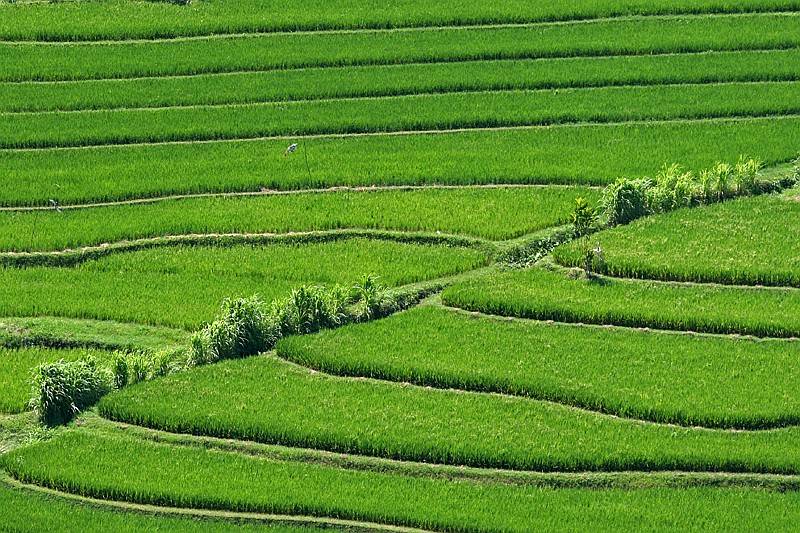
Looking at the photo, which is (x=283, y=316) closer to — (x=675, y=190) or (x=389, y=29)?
(x=675, y=190)

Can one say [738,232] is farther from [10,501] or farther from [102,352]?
[10,501]

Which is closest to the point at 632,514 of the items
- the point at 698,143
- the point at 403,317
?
the point at 403,317

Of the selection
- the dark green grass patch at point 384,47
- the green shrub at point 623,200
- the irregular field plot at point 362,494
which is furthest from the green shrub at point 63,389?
the dark green grass patch at point 384,47

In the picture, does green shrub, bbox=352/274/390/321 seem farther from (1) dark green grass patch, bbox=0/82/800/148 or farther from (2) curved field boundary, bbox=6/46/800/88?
(2) curved field boundary, bbox=6/46/800/88

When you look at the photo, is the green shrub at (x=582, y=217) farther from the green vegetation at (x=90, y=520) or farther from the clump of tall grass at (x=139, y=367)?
the green vegetation at (x=90, y=520)

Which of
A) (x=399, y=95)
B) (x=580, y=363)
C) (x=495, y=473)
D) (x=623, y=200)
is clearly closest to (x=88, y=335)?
(x=495, y=473)

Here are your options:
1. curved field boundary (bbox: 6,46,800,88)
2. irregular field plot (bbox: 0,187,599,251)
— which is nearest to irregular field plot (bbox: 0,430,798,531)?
irregular field plot (bbox: 0,187,599,251)
